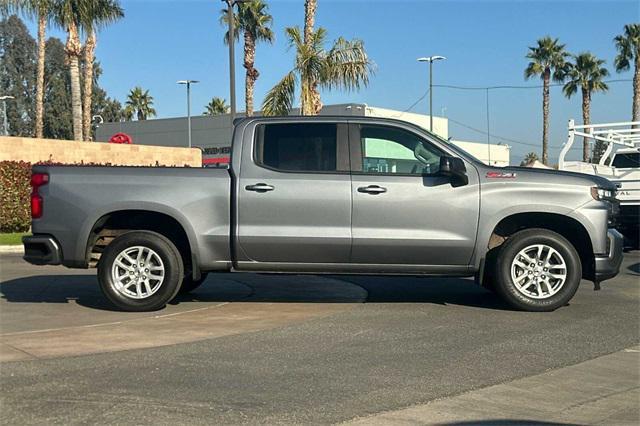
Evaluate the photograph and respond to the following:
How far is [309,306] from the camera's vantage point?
26.3 ft

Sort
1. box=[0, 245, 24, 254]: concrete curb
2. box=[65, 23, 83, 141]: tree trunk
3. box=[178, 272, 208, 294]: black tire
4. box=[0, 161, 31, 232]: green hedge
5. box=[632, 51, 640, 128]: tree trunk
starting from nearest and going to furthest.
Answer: box=[178, 272, 208, 294]: black tire < box=[0, 245, 24, 254]: concrete curb < box=[0, 161, 31, 232]: green hedge < box=[65, 23, 83, 141]: tree trunk < box=[632, 51, 640, 128]: tree trunk

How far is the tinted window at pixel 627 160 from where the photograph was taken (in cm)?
1579

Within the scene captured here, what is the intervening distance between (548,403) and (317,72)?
1664cm

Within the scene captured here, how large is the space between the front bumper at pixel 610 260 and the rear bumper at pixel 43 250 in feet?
19.2

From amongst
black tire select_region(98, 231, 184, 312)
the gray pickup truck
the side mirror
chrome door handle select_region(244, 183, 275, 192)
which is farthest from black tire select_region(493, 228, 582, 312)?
black tire select_region(98, 231, 184, 312)

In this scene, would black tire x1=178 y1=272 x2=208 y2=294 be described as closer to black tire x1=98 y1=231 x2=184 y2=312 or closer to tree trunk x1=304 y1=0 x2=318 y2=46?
black tire x1=98 y1=231 x2=184 y2=312

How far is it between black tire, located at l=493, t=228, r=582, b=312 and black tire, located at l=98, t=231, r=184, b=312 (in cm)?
352

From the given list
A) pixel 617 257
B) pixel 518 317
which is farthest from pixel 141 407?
pixel 617 257

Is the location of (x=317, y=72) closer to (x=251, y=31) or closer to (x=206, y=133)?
(x=251, y=31)

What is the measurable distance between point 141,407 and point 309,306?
12.4 feet

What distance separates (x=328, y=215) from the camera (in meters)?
7.26

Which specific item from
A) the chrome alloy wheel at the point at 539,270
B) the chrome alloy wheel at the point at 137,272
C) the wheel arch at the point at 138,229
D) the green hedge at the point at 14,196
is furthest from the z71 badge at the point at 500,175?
the green hedge at the point at 14,196

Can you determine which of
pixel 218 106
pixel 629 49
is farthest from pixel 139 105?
pixel 629 49

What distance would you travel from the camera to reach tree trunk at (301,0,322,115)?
20.4 m
